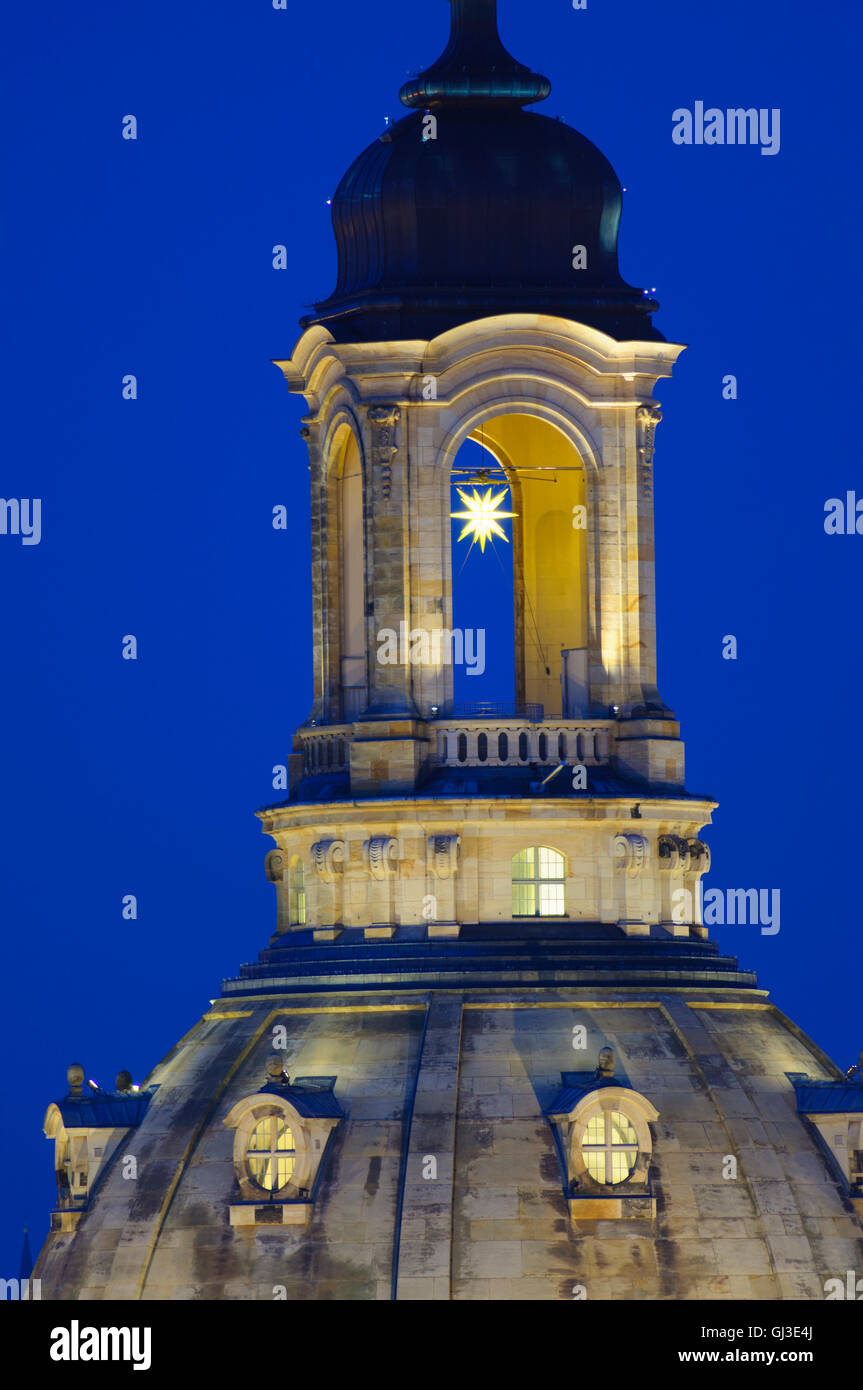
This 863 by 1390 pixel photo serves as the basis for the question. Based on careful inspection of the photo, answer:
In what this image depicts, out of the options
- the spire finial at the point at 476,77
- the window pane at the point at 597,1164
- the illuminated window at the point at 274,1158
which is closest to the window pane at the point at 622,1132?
the window pane at the point at 597,1164

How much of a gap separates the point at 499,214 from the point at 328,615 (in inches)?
416

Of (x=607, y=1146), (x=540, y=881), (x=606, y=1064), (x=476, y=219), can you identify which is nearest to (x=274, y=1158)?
(x=607, y=1146)

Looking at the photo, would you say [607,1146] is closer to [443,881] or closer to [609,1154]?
[609,1154]

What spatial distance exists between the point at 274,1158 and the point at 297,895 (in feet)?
35.5

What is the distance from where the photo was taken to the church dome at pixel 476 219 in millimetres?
105812

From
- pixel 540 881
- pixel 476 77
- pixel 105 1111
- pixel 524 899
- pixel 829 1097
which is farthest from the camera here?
pixel 476 77

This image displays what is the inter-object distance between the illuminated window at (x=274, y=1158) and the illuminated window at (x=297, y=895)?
9.47m

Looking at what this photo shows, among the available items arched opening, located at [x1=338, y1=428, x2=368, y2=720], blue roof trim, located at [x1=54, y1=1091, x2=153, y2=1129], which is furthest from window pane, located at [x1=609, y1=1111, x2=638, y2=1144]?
arched opening, located at [x1=338, y1=428, x2=368, y2=720]

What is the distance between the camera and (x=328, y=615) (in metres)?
110

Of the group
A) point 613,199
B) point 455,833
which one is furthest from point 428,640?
point 613,199

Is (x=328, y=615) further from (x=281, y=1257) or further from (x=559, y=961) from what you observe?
(x=281, y=1257)

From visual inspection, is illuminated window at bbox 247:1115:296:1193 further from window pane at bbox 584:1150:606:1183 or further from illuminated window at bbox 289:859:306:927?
illuminated window at bbox 289:859:306:927

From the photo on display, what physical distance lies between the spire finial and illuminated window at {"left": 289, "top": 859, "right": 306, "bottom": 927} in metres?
18.0

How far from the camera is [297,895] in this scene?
355 feet
